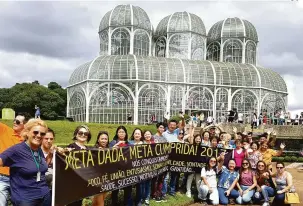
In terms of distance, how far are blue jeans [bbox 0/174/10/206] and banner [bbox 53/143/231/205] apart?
2.39 feet

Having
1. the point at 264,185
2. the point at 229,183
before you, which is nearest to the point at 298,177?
the point at 264,185

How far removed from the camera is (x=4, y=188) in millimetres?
5574

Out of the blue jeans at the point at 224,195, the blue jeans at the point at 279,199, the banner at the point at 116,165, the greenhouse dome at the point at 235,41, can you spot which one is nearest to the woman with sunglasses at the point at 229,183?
the blue jeans at the point at 224,195

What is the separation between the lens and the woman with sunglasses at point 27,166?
16.0 ft

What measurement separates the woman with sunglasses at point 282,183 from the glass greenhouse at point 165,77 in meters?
26.5

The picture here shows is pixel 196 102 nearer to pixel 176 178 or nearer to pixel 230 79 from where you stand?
pixel 230 79

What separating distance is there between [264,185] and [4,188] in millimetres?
6776

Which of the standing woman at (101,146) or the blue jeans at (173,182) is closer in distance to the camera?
the standing woman at (101,146)

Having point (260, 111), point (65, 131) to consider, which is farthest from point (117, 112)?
point (260, 111)

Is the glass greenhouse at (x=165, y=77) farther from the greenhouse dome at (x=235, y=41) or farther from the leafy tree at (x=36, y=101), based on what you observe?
the leafy tree at (x=36, y=101)

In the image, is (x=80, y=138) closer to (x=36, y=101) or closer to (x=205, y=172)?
(x=205, y=172)

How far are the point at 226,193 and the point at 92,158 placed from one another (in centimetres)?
466

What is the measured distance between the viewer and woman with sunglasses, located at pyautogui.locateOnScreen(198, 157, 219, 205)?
32.3ft

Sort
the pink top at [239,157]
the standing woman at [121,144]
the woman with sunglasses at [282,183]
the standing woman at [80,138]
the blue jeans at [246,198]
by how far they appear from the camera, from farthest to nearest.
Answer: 1. the pink top at [239,157]
2. the blue jeans at [246,198]
3. the woman with sunglasses at [282,183]
4. the standing woman at [121,144]
5. the standing woman at [80,138]
